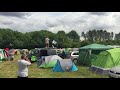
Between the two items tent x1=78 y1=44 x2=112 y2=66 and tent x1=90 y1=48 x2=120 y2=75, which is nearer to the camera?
tent x1=90 y1=48 x2=120 y2=75

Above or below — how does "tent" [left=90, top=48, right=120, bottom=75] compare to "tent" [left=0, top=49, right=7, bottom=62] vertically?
above

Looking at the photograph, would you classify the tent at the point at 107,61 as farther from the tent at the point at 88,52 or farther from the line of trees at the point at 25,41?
the line of trees at the point at 25,41

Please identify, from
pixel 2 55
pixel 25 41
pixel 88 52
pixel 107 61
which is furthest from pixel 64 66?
pixel 25 41

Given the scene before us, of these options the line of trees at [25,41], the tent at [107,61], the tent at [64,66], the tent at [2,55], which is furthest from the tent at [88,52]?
the line of trees at [25,41]

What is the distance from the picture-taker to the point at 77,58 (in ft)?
77.4

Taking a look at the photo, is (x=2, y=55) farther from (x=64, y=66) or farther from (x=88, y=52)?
(x=64, y=66)

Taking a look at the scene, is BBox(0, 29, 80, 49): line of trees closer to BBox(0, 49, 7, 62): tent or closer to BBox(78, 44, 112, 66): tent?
BBox(0, 49, 7, 62): tent

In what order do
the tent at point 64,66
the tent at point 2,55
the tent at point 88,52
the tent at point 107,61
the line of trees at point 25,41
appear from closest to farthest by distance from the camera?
the tent at point 107,61 → the tent at point 64,66 → the tent at point 88,52 → the tent at point 2,55 → the line of trees at point 25,41

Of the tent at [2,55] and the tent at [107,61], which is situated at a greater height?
the tent at [107,61]

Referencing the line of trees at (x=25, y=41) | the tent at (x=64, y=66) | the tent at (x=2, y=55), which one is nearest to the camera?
the tent at (x=64, y=66)

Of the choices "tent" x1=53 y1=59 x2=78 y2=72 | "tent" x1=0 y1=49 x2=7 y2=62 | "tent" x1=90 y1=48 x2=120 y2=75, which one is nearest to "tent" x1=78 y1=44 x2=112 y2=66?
"tent" x1=53 y1=59 x2=78 y2=72
